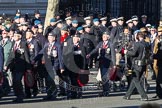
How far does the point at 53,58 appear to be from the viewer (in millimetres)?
13906

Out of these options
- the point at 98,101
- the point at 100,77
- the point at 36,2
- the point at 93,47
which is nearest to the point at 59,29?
the point at 93,47

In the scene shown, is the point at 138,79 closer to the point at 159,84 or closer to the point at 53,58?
the point at 159,84

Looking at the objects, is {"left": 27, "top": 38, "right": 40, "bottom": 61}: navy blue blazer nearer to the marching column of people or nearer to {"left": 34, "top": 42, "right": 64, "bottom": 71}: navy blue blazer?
the marching column of people

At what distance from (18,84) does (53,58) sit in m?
1.11

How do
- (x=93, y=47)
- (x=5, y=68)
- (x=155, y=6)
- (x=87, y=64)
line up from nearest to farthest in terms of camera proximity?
1. (x=5, y=68)
2. (x=87, y=64)
3. (x=93, y=47)
4. (x=155, y=6)

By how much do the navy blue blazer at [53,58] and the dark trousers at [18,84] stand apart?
0.76m

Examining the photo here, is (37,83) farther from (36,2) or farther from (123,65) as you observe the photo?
(36,2)

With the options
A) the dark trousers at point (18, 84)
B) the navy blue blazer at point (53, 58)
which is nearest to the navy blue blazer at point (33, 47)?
the navy blue blazer at point (53, 58)

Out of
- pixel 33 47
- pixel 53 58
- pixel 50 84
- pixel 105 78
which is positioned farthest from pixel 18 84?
pixel 105 78

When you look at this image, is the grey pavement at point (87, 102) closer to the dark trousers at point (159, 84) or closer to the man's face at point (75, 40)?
the dark trousers at point (159, 84)

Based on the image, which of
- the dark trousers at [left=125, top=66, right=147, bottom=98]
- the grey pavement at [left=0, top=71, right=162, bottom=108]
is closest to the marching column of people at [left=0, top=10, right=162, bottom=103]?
the dark trousers at [left=125, top=66, right=147, bottom=98]

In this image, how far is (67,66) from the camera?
45.9 feet

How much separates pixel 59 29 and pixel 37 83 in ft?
6.79

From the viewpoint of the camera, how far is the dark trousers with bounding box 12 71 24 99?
1344cm
